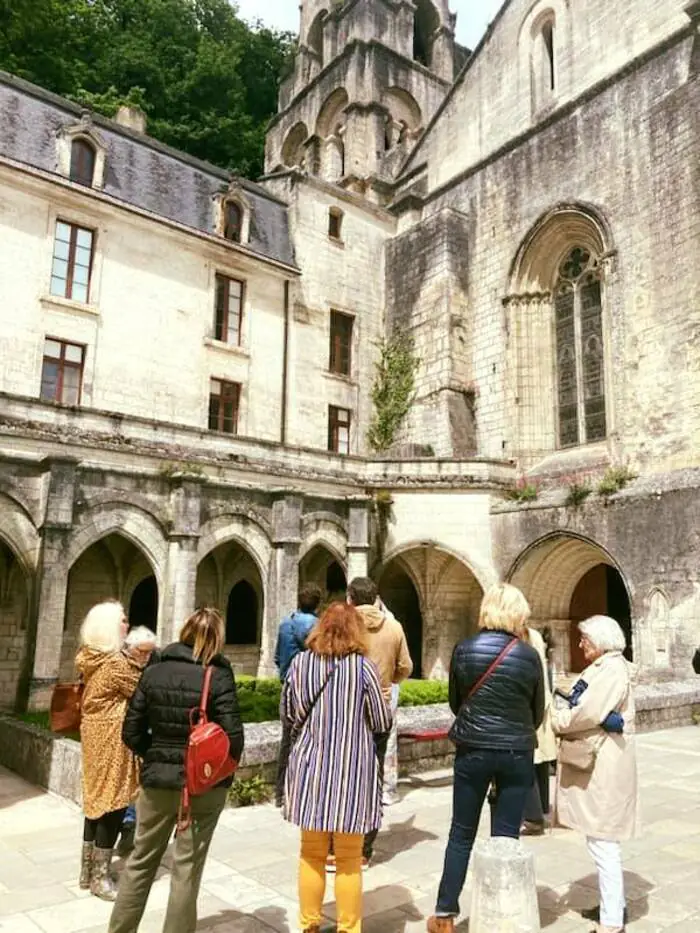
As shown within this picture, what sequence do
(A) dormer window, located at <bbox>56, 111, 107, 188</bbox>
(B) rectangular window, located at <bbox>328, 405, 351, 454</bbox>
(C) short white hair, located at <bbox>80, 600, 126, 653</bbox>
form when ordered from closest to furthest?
(C) short white hair, located at <bbox>80, 600, 126, 653</bbox>
(A) dormer window, located at <bbox>56, 111, 107, 188</bbox>
(B) rectangular window, located at <bbox>328, 405, 351, 454</bbox>

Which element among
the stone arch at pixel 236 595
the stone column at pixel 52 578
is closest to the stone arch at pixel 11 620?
the stone column at pixel 52 578

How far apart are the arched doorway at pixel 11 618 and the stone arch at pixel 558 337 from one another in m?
11.4

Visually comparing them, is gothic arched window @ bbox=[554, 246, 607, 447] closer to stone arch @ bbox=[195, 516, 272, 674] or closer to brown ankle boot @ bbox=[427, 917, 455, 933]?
stone arch @ bbox=[195, 516, 272, 674]

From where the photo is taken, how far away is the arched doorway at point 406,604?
1986 centimetres

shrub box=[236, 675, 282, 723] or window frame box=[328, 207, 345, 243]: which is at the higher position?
window frame box=[328, 207, 345, 243]

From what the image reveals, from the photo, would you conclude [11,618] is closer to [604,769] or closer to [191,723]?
[191,723]

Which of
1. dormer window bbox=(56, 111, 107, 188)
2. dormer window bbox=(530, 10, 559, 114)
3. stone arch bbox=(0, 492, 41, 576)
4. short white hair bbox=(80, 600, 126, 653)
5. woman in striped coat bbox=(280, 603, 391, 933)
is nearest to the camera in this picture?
woman in striped coat bbox=(280, 603, 391, 933)

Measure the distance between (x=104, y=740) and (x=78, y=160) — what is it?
1582cm

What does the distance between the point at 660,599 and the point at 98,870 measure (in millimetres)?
10938

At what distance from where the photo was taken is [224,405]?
1845cm

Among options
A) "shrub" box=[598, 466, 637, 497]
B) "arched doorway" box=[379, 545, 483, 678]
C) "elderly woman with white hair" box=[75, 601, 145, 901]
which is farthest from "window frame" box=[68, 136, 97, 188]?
"elderly woman with white hair" box=[75, 601, 145, 901]

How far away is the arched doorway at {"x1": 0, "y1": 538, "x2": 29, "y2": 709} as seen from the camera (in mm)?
14005

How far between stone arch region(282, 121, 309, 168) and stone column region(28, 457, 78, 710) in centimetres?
2310


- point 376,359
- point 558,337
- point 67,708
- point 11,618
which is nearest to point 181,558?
point 11,618
